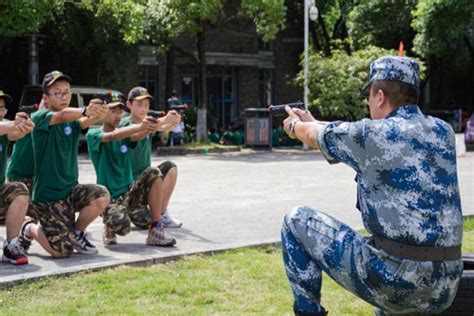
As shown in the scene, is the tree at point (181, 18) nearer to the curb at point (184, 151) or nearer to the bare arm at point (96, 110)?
the curb at point (184, 151)

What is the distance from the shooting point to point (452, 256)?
411cm

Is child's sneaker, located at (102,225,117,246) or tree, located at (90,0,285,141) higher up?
tree, located at (90,0,285,141)

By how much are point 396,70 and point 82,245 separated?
4.32 m

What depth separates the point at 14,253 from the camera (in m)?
6.95

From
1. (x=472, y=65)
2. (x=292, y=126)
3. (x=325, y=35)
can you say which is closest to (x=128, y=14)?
(x=325, y=35)

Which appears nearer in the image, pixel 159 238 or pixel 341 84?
pixel 159 238

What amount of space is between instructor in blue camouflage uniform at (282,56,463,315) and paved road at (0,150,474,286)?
3208mm

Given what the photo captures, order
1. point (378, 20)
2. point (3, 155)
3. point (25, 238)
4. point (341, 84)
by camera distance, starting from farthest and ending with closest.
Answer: point (378, 20) → point (341, 84) → point (25, 238) → point (3, 155)

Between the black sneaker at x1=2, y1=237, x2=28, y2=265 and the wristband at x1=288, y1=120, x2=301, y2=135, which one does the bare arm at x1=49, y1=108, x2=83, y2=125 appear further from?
the wristband at x1=288, y1=120, x2=301, y2=135

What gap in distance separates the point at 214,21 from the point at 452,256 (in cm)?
2128

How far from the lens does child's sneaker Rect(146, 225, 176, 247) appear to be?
7957 millimetres

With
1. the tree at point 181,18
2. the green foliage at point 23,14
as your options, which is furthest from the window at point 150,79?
the green foliage at point 23,14

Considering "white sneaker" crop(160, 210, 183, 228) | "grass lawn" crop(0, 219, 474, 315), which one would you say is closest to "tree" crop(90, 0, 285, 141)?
"white sneaker" crop(160, 210, 183, 228)

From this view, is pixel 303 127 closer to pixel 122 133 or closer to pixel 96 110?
pixel 96 110
